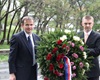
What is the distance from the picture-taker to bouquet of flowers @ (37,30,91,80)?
441 cm

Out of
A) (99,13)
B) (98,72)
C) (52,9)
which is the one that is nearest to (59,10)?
(52,9)

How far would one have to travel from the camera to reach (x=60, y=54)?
4.43 m

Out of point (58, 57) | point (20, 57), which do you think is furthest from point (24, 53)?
point (58, 57)

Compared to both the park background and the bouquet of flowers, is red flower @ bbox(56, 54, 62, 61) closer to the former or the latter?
the bouquet of flowers

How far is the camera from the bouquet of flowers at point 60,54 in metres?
4.41

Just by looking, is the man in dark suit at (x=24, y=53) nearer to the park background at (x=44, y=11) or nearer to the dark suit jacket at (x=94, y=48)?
the dark suit jacket at (x=94, y=48)

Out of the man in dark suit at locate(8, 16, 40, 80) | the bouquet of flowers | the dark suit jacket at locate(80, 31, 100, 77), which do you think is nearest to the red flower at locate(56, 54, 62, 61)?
the bouquet of flowers

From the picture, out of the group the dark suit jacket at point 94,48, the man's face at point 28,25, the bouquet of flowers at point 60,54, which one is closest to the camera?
the bouquet of flowers at point 60,54

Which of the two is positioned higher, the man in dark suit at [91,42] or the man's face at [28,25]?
the man's face at [28,25]

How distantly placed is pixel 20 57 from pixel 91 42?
128 centimetres

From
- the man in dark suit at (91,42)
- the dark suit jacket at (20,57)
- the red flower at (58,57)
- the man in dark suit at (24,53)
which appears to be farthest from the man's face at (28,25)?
the man in dark suit at (91,42)

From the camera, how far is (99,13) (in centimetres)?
2847

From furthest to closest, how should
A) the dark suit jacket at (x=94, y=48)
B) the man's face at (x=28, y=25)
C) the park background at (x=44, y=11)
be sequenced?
1. the park background at (x=44, y=11)
2. the dark suit jacket at (x=94, y=48)
3. the man's face at (x=28, y=25)

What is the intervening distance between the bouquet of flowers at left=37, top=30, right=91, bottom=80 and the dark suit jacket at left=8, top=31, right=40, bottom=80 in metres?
0.29
